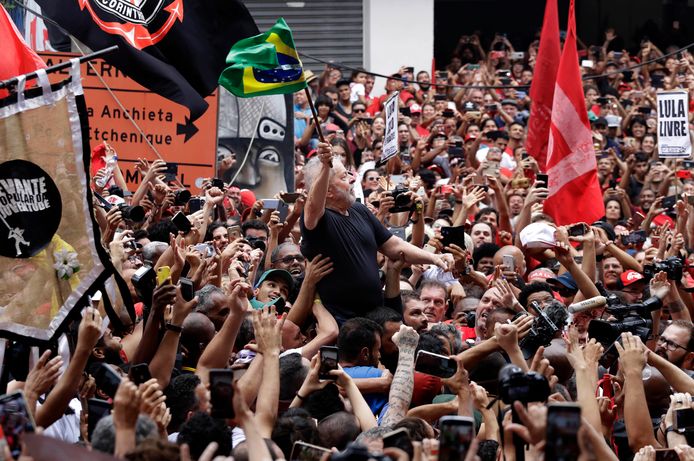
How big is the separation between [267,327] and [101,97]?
612 centimetres

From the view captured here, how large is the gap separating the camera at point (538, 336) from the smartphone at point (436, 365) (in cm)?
78

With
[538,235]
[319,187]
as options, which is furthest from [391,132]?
[319,187]

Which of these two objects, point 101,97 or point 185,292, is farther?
point 101,97

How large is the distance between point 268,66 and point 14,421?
4.45 meters

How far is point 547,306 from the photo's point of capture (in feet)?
23.4

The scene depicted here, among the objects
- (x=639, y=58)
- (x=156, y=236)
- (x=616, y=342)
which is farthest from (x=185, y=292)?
(x=639, y=58)

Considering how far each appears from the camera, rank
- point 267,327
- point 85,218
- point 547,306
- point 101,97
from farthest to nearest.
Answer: point 101,97 < point 547,306 < point 85,218 < point 267,327

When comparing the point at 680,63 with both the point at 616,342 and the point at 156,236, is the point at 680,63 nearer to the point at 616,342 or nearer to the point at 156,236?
the point at 156,236

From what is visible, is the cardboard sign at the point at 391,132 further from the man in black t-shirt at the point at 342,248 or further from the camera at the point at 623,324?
the camera at the point at 623,324

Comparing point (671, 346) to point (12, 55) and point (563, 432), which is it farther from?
point (12, 55)

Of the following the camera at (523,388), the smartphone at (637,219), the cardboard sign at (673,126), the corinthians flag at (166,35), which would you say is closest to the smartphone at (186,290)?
the camera at (523,388)

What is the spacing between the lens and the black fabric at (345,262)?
24.2 feet

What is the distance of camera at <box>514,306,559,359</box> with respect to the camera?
6.39 m

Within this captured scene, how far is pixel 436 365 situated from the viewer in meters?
5.70
